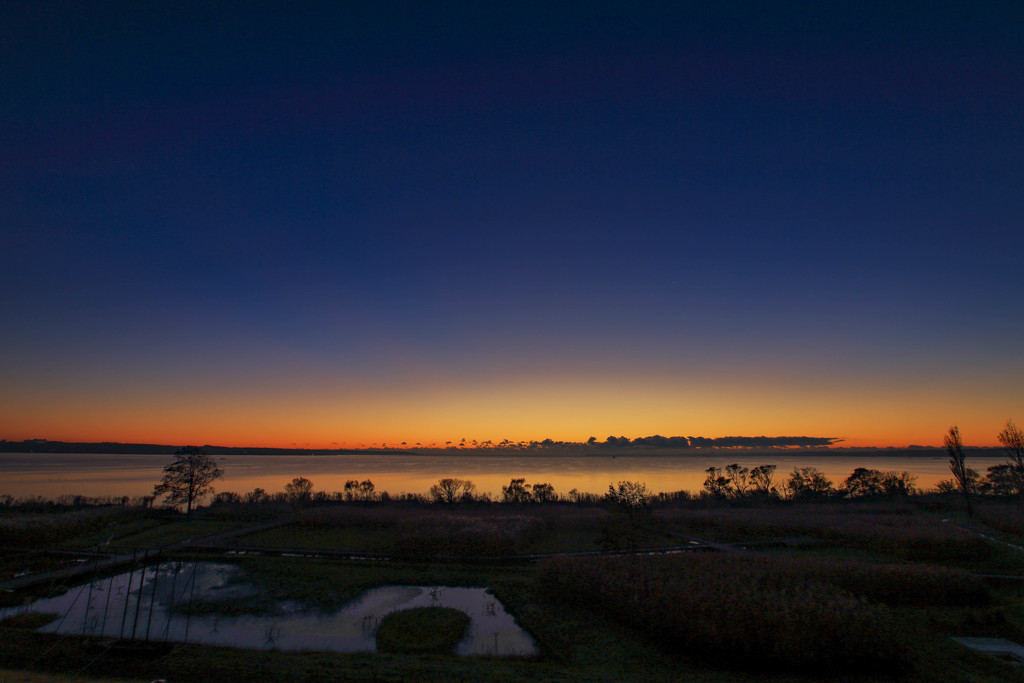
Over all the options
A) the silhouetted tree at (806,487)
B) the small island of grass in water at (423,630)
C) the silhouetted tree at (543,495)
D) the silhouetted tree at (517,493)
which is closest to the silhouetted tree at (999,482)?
the silhouetted tree at (806,487)

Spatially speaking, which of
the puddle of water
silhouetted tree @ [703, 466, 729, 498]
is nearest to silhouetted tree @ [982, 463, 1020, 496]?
silhouetted tree @ [703, 466, 729, 498]

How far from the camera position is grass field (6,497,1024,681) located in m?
11.2

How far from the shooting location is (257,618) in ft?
52.0

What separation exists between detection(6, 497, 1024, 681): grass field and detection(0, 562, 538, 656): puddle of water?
872 mm

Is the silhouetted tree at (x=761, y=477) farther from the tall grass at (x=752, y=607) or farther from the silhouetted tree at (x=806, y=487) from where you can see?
the tall grass at (x=752, y=607)

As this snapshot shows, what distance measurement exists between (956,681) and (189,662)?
719 inches

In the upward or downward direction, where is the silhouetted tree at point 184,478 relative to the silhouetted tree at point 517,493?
upward

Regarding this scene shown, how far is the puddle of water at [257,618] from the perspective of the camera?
13.7 metres

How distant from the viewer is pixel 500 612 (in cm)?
1684

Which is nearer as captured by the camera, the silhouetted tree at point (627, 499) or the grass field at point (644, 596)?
the grass field at point (644, 596)

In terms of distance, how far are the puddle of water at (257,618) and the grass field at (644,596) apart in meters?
A: 0.87

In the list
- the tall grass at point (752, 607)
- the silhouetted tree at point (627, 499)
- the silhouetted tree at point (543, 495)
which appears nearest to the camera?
the tall grass at point (752, 607)

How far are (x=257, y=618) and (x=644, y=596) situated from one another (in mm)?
13425

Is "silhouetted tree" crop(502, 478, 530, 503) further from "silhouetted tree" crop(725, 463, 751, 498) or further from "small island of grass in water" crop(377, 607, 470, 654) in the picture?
"small island of grass in water" crop(377, 607, 470, 654)
